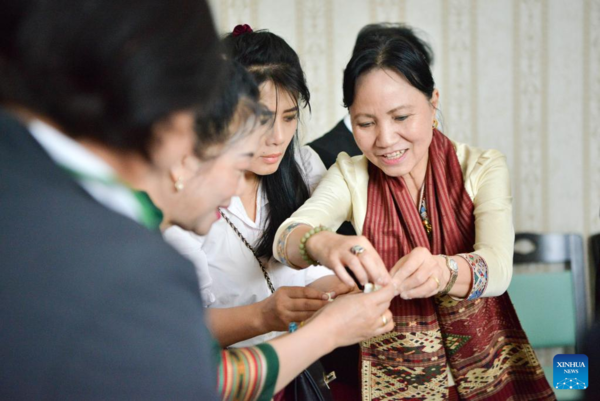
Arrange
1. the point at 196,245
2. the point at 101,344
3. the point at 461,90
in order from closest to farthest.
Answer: the point at 101,344 → the point at 196,245 → the point at 461,90

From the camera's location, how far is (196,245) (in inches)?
56.9

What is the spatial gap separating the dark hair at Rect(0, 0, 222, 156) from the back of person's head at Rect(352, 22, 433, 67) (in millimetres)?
903

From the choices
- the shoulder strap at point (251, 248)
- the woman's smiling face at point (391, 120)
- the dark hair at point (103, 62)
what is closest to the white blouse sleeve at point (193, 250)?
the shoulder strap at point (251, 248)

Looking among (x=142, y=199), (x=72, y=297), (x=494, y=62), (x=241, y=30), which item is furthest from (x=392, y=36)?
(x=494, y=62)

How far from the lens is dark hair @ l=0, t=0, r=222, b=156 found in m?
0.61

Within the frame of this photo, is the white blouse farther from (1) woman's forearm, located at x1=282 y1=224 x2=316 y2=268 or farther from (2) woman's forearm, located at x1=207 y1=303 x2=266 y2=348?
(1) woman's forearm, located at x1=282 y1=224 x2=316 y2=268

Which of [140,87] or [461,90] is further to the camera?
[461,90]

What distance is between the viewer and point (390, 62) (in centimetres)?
143

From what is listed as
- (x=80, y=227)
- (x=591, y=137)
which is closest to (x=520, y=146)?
(x=591, y=137)

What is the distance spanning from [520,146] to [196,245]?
2.03 meters

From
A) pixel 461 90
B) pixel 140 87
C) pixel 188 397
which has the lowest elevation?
pixel 188 397

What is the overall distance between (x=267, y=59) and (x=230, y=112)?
0.56 meters

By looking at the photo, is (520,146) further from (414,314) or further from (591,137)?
(414,314)

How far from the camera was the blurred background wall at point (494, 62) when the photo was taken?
282 cm
